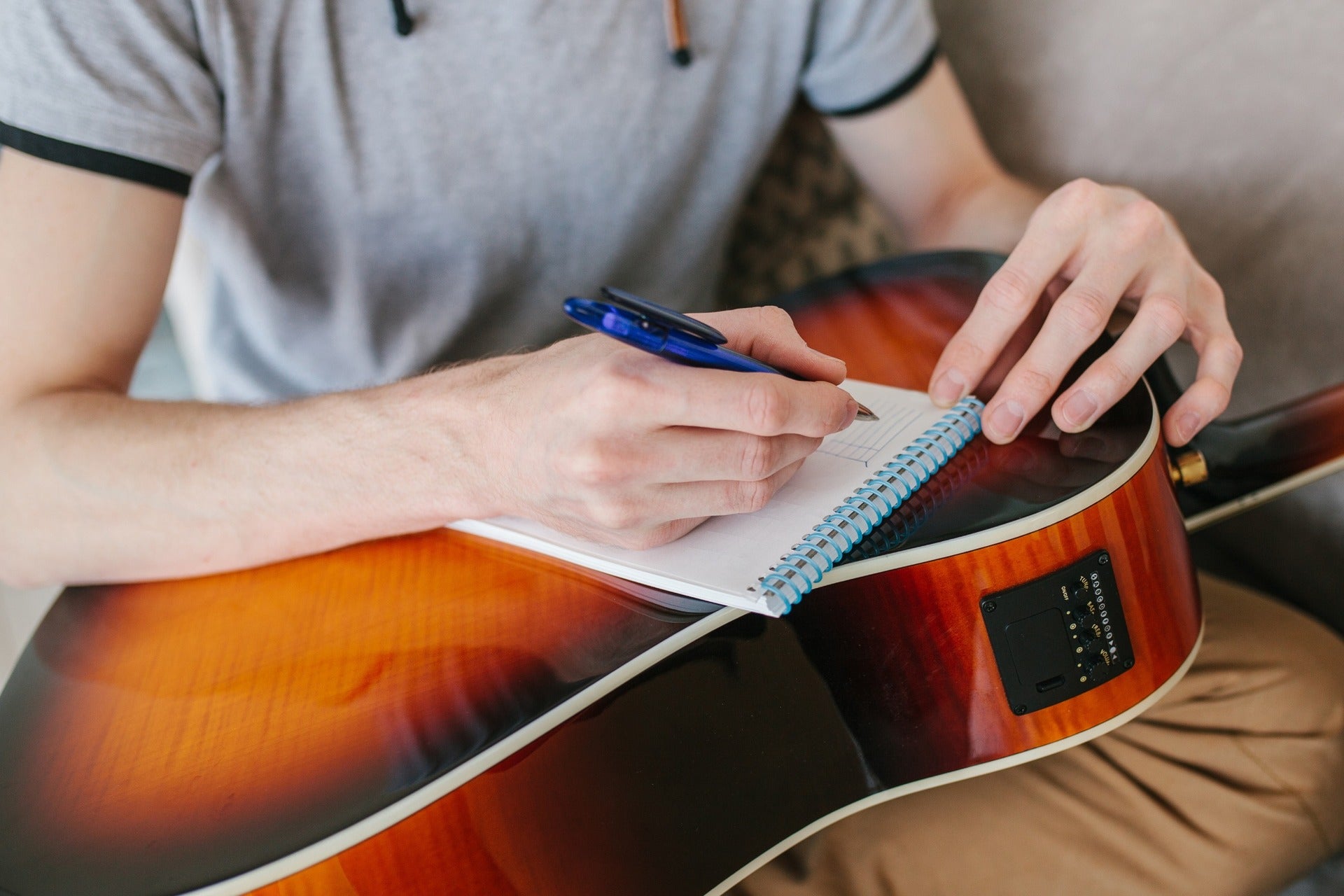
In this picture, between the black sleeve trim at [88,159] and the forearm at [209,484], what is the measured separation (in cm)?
17

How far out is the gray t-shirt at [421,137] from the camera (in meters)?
0.67

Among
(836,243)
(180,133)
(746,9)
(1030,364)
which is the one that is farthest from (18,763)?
(836,243)

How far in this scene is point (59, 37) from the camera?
0.63 meters

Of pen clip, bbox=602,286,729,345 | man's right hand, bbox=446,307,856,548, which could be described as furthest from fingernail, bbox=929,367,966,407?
pen clip, bbox=602,286,729,345

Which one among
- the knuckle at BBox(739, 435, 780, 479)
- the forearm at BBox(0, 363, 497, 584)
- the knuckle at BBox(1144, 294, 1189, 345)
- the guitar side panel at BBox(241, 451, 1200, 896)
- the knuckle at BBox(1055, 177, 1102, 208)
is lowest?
the guitar side panel at BBox(241, 451, 1200, 896)

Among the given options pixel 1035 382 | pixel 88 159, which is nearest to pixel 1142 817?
pixel 1035 382

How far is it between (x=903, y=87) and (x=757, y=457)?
0.69 m

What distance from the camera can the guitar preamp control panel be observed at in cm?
52

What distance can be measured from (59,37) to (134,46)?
0.16ft

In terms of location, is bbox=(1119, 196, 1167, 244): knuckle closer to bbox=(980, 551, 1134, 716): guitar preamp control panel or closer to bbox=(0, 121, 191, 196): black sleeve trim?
bbox=(980, 551, 1134, 716): guitar preamp control panel

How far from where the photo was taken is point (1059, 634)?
53 centimetres

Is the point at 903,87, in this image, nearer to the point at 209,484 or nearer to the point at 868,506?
the point at 868,506

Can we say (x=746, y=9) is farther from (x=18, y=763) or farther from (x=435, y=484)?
(x=18, y=763)

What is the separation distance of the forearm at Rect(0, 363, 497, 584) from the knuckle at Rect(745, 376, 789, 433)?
0.70 feet
